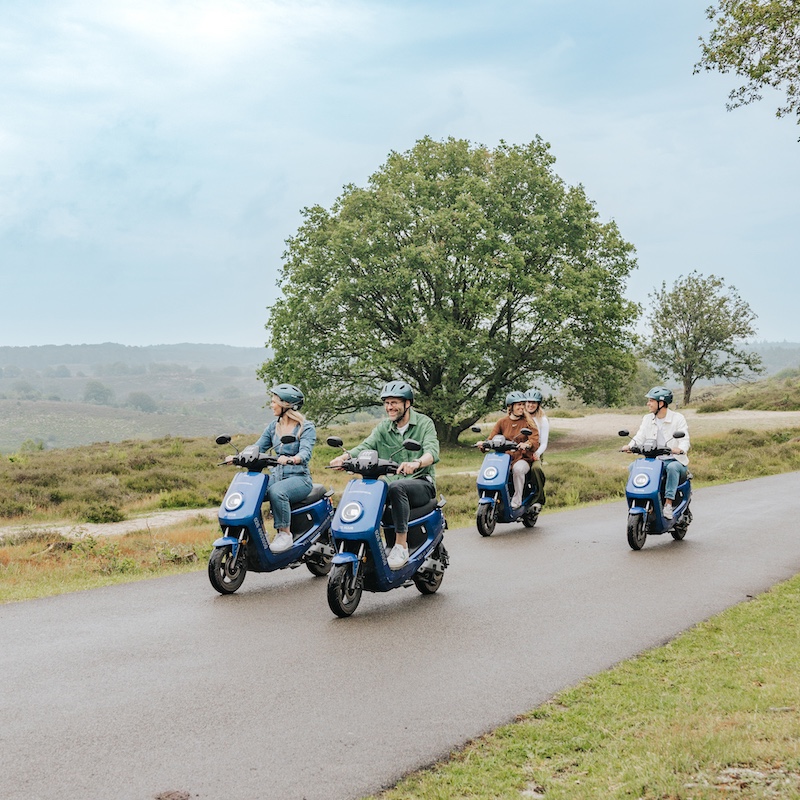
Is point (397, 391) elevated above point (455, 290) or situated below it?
below

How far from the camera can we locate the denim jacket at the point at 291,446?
29.7 ft

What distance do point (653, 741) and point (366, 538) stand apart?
11.3 ft

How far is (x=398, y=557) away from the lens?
7930 mm

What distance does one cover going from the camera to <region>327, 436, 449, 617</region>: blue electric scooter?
7547 millimetres

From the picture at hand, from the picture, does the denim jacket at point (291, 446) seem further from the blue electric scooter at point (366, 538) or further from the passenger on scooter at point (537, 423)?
the passenger on scooter at point (537, 423)

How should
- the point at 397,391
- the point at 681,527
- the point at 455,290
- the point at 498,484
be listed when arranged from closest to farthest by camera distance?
the point at 397,391 < the point at 681,527 < the point at 498,484 < the point at 455,290

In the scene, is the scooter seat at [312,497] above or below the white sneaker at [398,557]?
above

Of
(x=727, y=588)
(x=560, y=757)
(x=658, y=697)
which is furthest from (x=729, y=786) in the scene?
(x=727, y=588)

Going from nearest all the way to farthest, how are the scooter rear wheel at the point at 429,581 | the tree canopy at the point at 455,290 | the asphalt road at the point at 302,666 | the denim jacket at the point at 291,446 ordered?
the asphalt road at the point at 302,666, the scooter rear wheel at the point at 429,581, the denim jacket at the point at 291,446, the tree canopy at the point at 455,290

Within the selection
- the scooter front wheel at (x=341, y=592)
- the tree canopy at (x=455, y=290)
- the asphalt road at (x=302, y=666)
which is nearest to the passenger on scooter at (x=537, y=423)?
the asphalt road at (x=302, y=666)

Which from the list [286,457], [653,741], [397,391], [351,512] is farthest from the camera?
[286,457]

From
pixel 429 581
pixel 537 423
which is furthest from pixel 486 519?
pixel 429 581

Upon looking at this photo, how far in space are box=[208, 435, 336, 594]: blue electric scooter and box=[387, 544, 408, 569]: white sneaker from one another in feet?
4.53

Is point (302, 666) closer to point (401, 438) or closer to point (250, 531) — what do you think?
point (250, 531)
